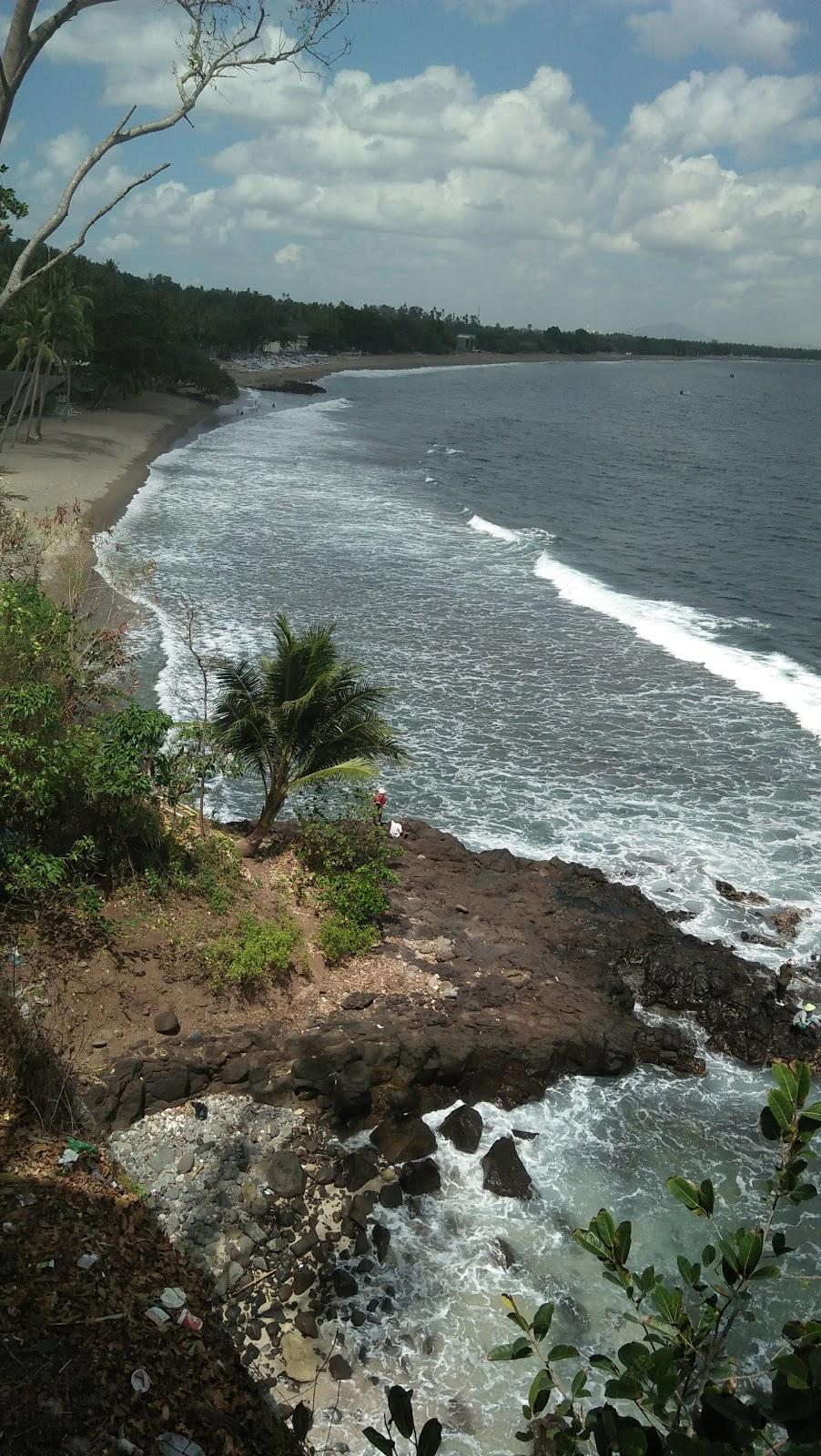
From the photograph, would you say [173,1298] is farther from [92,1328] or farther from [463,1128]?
[463,1128]

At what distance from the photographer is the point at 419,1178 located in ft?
33.9

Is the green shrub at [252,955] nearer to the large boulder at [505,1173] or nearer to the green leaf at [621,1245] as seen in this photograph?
the large boulder at [505,1173]

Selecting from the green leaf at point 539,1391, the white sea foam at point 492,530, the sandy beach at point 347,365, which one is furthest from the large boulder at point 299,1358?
the sandy beach at point 347,365

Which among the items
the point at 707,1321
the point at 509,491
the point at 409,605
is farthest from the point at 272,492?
the point at 707,1321

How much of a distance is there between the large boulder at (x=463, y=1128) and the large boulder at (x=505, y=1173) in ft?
0.72

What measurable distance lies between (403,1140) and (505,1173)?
3.54 ft

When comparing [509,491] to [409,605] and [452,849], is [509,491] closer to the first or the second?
[409,605]

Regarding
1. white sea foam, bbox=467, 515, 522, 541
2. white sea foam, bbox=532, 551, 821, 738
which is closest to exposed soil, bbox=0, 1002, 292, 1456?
white sea foam, bbox=532, 551, 821, 738

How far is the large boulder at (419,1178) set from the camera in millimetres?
10250

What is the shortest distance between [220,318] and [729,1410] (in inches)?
4659

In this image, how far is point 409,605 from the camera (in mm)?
30984

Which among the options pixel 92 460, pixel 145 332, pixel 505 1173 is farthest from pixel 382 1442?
pixel 145 332

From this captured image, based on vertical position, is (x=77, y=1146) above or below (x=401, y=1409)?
below

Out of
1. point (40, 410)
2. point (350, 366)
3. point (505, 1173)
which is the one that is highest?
point (350, 366)
